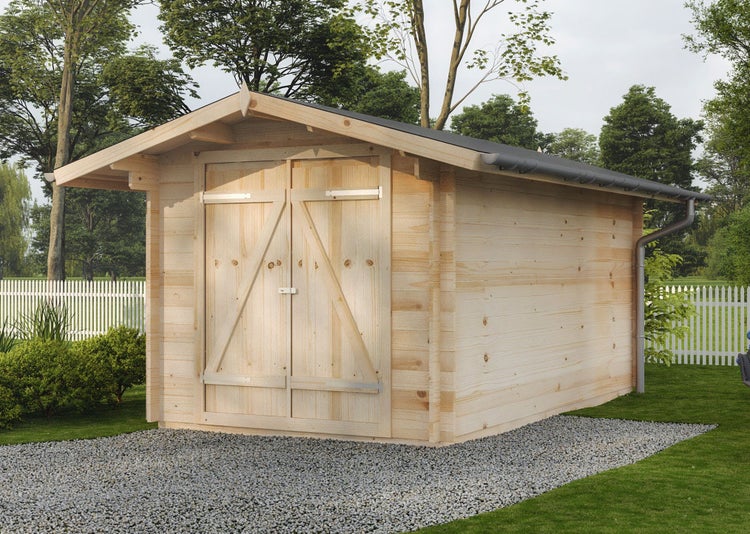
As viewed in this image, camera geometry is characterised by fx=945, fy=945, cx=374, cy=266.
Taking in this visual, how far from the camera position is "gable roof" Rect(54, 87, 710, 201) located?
759 cm

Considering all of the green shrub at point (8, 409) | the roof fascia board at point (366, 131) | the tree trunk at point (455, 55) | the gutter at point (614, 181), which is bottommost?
the green shrub at point (8, 409)

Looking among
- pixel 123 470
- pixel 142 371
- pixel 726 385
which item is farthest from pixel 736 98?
pixel 123 470

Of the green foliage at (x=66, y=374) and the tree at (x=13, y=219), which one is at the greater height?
the tree at (x=13, y=219)

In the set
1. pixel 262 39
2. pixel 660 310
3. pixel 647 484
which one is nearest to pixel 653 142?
pixel 262 39

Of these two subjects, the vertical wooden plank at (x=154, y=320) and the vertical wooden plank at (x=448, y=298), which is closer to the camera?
the vertical wooden plank at (x=448, y=298)

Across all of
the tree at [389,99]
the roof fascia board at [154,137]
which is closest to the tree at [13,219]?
the tree at [389,99]

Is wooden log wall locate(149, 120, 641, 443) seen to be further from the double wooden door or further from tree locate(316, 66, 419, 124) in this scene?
tree locate(316, 66, 419, 124)

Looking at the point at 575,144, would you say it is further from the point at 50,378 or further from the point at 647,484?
the point at 647,484

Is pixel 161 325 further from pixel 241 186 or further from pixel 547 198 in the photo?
pixel 547 198

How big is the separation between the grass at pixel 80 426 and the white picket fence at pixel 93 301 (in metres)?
9.31

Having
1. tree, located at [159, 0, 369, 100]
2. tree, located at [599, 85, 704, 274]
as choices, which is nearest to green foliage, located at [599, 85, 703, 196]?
tree, located at [599, 85, 704, 274]

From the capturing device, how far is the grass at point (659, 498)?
5738 millimetres

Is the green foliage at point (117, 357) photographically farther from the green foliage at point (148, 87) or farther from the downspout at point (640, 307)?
the green foliage at point (148, 87)

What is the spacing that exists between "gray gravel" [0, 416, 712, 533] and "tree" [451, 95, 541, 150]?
39.6 m
